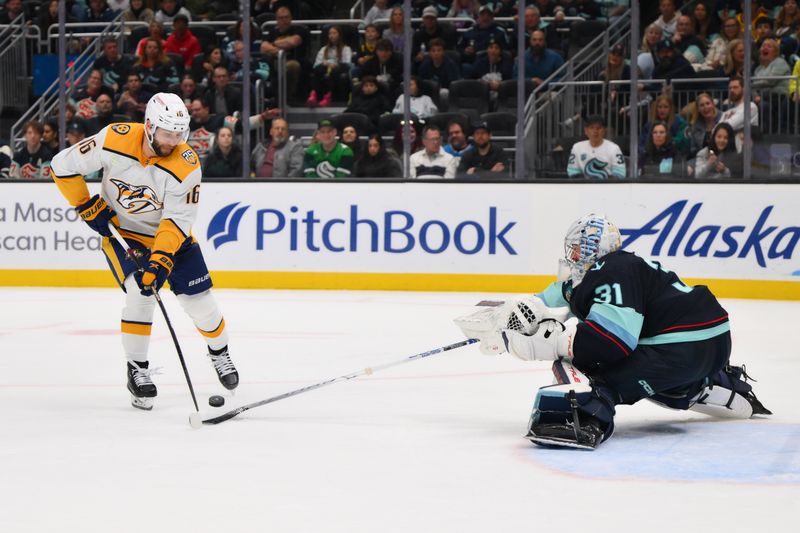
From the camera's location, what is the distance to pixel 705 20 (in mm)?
10898

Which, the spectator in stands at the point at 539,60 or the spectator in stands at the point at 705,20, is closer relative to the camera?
the spectator in stands at the point at 539,60

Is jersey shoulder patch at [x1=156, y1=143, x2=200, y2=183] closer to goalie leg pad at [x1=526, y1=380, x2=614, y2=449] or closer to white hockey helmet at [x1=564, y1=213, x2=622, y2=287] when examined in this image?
white hockey helmet at [x1=564, y1=213, x2=622, y2=287]

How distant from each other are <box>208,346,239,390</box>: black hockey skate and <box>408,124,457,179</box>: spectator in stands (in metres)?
5.16

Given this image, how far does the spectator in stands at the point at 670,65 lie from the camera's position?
1029cm

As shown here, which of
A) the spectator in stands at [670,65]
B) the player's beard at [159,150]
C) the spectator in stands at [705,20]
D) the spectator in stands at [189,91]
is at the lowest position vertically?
the player's beard at [159,150]

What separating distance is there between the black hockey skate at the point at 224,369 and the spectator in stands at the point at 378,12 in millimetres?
6581

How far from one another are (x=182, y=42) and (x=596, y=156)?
447 cm

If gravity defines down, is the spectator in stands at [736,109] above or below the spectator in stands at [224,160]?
above

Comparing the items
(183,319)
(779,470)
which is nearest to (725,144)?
(183,319)

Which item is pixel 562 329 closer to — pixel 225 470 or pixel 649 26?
pixel 225 470

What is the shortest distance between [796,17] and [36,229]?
6754 mm

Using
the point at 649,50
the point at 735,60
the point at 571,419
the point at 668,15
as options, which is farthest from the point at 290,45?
the point at 571,419

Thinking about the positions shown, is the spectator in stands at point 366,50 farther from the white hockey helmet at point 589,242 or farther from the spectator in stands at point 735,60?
the white hockey helmet at point 589,242

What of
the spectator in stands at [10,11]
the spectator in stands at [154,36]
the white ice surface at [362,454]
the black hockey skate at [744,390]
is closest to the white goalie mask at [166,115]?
the white ice surface at [362,454]
